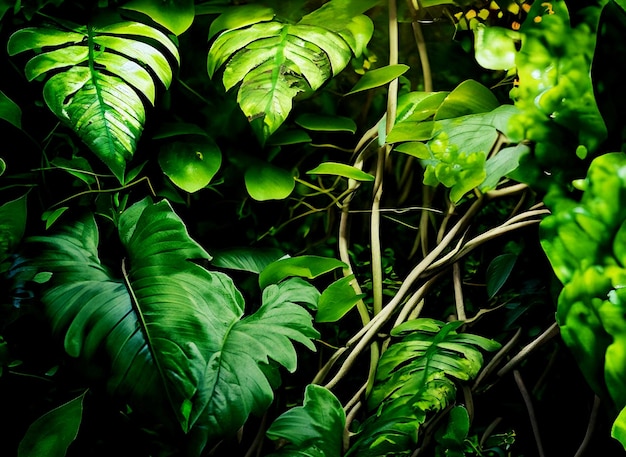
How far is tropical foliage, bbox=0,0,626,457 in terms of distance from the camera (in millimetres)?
832

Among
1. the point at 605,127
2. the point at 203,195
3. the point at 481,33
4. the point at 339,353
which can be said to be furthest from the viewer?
the point at 203,195

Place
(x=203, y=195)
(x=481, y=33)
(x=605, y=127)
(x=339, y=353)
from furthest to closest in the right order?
(x=203, y=195) < (x=339, y=353) < (x=481, y=33) < (x=605, y=127)

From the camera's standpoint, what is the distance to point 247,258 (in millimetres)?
1189

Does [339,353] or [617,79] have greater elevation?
[617,79]

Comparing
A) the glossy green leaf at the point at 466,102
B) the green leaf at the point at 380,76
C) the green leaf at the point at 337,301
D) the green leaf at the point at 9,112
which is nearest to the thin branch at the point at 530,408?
the green leaf at the point at 337,301

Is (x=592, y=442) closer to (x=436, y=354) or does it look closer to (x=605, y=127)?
(x=436, y=354)

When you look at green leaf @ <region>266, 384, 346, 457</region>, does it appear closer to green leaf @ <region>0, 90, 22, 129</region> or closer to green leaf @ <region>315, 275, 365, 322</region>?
green leaf @ <region>315, 275, 365, 322</region>

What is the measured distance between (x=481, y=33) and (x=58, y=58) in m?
0.74

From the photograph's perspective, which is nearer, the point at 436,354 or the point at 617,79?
the point at 617,79

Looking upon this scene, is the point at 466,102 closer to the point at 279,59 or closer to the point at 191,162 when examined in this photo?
the point at 279,59

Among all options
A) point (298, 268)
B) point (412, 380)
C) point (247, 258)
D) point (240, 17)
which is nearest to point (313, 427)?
point (412, 380)

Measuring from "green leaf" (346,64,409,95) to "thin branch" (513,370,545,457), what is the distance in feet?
2.09

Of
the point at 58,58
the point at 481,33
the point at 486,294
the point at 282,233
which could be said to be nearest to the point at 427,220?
the point at 486,294

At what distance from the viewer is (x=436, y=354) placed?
3.23ft
